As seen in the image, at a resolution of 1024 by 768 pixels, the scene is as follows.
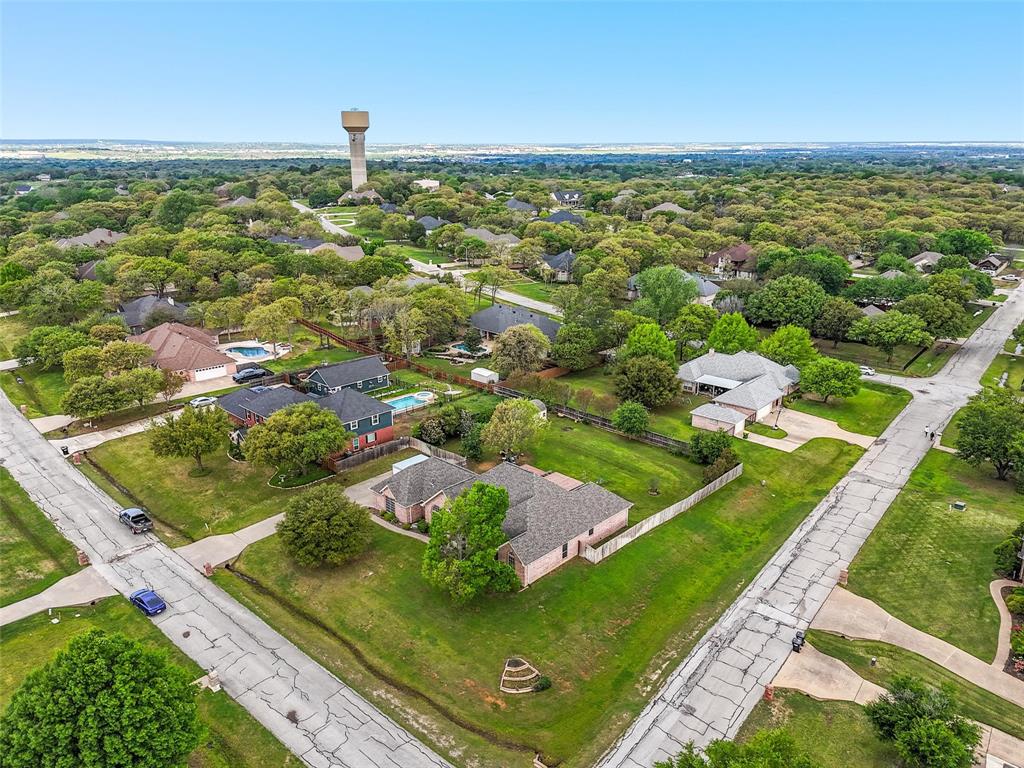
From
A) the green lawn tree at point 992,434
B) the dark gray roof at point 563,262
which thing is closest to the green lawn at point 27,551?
the green lawn tree at point 992,434

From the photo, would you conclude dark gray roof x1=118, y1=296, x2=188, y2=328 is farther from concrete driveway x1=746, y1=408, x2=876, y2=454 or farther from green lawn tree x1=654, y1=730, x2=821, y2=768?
green lawn tree x1=654, y1=730, x2=821, y2=768

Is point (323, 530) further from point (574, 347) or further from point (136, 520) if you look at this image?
point (574, 347)

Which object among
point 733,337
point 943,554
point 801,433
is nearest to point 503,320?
point 733,337

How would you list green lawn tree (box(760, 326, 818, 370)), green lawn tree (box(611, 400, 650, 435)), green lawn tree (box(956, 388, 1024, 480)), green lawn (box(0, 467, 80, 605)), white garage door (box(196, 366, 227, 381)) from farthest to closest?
green lawn tree (box(760, 326, 818, 370))
white garage door (box(196, 366, 227, 381))
green lawn tree (box(611, 400, 650, 435))
green lawn tree (box(956, 388, 1024, 480))
green lawn (box(0, 467, 80, 605))

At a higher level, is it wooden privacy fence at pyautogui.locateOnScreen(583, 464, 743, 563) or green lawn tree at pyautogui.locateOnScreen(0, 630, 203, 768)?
green lawn tree at pyautogui.locateOnScreen(0, 630, 203, 768)

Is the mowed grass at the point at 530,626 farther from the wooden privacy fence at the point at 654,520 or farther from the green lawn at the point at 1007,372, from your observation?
the green lawn at the point at 1007,372

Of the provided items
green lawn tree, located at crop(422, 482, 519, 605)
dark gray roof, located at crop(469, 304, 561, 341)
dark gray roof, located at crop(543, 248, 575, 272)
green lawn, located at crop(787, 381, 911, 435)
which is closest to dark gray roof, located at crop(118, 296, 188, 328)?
dark gray roof, located at crop(469, 304, 561, 341)

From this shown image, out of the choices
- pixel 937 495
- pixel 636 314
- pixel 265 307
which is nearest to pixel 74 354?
pixel 265 307
